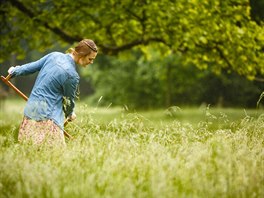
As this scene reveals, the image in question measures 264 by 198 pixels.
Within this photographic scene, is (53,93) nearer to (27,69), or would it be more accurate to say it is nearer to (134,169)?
(27,69)

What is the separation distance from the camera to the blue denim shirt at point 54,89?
6652 millimetres

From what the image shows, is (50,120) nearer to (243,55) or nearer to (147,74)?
(243,55)

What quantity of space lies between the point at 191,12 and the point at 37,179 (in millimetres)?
8929

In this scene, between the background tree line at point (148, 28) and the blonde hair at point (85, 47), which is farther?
the background tree line at point (148, 28)

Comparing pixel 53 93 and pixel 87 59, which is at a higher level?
pixel 87 59

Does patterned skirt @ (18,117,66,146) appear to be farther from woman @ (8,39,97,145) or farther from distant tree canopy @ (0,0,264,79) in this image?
distant tree canopy @ (0,0,264,79)

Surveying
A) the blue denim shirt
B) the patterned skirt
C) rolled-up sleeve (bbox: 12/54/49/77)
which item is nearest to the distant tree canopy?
rolled-up sleeve (bbox: 12/54/49/77)

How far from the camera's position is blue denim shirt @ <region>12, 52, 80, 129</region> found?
665 cm

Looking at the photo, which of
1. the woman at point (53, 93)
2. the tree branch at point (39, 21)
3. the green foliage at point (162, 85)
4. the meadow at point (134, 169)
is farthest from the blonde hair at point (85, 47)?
the green foliage at point (162, 85)

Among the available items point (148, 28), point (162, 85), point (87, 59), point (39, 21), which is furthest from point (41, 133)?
point (162, 85)

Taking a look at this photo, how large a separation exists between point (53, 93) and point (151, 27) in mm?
7623

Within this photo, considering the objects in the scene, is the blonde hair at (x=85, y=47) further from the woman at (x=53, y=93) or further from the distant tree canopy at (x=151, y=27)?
the distant tree canopy at (x=151, y=27)

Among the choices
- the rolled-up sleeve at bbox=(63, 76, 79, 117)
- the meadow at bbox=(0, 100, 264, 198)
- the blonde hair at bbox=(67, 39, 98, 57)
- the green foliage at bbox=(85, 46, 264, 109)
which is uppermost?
the blonde hair at bbox=(67, 39, 98, 57)

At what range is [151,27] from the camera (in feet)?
45.6
